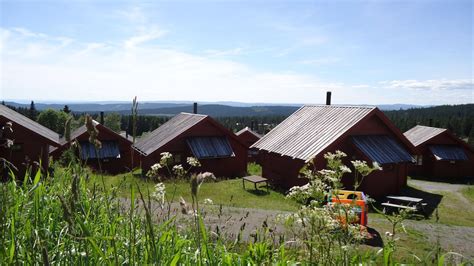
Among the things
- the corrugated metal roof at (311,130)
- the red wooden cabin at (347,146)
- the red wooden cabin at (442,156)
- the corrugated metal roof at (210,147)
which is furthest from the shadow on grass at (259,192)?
the red wooden cabin at (442,156)

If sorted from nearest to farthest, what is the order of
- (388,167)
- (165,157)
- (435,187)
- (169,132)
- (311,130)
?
(165,157)
(388,167)
(311,130)
(435,187)
(169,132)

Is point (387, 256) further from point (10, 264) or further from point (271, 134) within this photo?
point (271, 134)

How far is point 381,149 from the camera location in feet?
73.2

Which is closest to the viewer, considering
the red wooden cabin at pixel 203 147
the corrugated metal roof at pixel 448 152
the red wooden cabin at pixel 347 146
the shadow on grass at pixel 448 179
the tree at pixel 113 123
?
the red wooden cabin at pixel 347 146

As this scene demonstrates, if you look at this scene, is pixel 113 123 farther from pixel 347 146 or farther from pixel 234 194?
pixel 347 146

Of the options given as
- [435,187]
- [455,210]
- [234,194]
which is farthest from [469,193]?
[234,194]

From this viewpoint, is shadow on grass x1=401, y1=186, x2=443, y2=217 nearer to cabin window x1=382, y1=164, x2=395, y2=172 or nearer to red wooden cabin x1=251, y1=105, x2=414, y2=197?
red wooden cabin x1=251, y1=105, x2=414, y2=197

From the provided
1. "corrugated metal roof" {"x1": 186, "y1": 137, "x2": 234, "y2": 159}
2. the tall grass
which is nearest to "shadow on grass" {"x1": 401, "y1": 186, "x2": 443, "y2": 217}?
"corrugated metal roof" {"x1": 186, "y1": 137, "x2": 234, "y2": 159}

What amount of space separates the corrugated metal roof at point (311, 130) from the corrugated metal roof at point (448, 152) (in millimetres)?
16586

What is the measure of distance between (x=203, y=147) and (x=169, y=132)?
4243mm

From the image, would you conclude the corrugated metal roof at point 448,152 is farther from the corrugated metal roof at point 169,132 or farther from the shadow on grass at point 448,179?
the corrugated metal roof at point 169,132

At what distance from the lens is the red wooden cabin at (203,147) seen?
27.4m

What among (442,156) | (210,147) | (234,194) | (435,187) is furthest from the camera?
(442,156)

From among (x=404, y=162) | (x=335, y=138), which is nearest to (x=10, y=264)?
(x=335, y=138)
